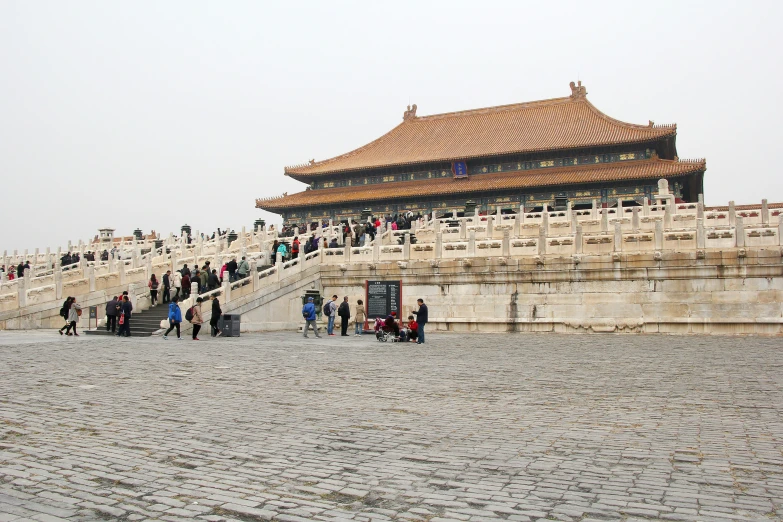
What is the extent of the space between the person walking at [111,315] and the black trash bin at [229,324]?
3026 millimetres

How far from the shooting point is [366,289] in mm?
22906

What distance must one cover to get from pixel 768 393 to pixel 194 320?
46.0 feet

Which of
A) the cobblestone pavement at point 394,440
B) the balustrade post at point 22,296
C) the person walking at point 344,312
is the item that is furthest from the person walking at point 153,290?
the cobblestone pavement at point 394,440

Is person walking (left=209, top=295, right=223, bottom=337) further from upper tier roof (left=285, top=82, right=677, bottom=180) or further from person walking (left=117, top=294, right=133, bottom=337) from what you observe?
upper tier roof (left=285, top=82, right=677, bottom=180)

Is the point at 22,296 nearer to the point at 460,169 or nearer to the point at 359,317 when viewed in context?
the point at 359,317

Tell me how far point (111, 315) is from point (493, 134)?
33.9 m

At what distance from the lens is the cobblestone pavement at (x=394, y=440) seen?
509cm

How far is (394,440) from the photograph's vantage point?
7.01m

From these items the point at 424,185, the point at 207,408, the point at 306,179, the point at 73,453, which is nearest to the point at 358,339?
the point at 207,408

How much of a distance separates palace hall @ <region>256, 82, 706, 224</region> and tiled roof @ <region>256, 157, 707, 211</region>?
0.23ft

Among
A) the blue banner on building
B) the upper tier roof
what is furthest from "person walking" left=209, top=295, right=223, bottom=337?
the blue banner on building

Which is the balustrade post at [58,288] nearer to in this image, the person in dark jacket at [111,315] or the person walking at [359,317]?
the person in dark jacket at [111,315]

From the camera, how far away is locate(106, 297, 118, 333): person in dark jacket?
20672mm

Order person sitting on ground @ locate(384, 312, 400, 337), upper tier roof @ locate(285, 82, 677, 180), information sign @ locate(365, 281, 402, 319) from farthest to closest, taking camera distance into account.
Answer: upper tier roof @ locate(285, 82, 677, 180), information sign @ locate(365, 281, 402, 319), person sitting on ground @ locate(384, 312, 400, 337)
